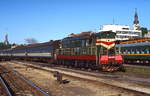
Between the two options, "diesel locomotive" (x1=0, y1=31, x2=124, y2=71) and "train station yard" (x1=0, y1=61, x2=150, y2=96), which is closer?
"train station yard" (x1=0, y1=61, x2=150, y2=96)

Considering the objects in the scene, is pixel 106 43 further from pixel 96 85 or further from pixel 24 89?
pixel 24 89

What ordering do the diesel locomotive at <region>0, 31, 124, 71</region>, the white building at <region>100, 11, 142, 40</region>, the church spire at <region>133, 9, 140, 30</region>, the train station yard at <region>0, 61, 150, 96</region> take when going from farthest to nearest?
the church spire at <region>133, 9, 140, 30</region>
the white building at <region>100, 11, 142, 40</region>
the diesel locomotive at <region>0, 31, 124, 71</region>
the train station yard at <region>0, 61, 150, 96</region>

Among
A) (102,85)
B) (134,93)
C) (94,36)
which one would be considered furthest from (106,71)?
(134,93)

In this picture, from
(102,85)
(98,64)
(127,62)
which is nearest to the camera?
(102,85)

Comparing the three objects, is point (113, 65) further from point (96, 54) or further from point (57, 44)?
point (57, 44)

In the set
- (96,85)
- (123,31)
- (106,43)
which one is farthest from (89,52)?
(123,31)

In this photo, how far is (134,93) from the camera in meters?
10.2

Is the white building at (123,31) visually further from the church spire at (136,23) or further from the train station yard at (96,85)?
the train station yard at (96,85)

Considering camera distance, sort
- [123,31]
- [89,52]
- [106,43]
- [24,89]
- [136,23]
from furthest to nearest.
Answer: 1. [136,23]
2. [123,31]
3. [89,52]
4. [106,43]
5. [24,89]

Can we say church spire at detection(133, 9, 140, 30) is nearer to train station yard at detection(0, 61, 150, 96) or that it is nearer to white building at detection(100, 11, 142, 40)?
white building at detection(100, 11, 142, 40)

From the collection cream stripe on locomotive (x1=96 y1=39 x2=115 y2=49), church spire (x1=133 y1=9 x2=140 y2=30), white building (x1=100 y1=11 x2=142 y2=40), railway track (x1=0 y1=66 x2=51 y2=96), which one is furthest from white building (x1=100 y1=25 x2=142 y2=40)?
railway track (x1=0 y1=66 x2=51 y2=96)

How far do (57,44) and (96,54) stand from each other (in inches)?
523

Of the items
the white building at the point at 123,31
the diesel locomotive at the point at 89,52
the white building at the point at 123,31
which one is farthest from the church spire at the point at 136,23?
the diesel locomotive at the point at 89,52

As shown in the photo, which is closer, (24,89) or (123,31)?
(24,89)
